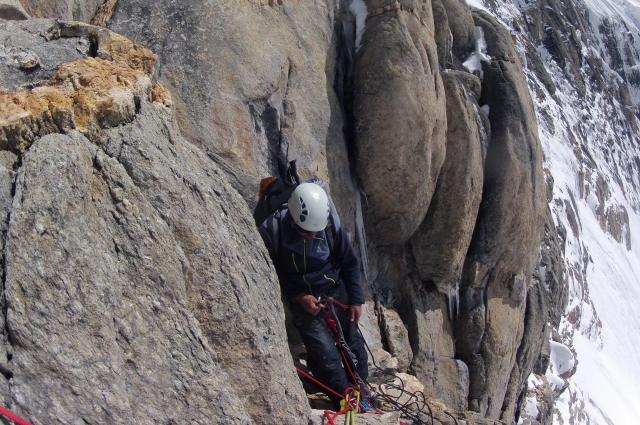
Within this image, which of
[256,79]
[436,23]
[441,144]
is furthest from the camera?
[436,23]

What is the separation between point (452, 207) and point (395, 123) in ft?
6.25

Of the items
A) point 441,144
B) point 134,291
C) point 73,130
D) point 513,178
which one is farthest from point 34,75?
point 513,178

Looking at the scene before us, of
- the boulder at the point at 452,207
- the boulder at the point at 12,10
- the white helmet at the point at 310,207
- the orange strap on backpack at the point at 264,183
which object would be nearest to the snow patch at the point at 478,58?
the boulder at the point at 452,207

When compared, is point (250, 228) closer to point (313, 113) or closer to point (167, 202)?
point (167, 202)

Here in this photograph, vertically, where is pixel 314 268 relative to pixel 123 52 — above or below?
below

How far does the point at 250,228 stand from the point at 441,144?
4794 millimetres

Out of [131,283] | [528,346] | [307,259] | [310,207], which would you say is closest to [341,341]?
Answer: [307,259]

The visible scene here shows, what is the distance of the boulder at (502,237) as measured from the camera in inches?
375

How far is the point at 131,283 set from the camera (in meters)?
3.37

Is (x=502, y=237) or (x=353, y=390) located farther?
(x=502, y=237)

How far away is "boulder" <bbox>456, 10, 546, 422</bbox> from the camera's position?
952 cm

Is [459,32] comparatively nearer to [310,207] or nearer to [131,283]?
[310,207]

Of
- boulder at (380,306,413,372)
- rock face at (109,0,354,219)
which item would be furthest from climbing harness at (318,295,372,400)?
boulder at (380,306,413,372)

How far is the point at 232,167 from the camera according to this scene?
5809 mm
